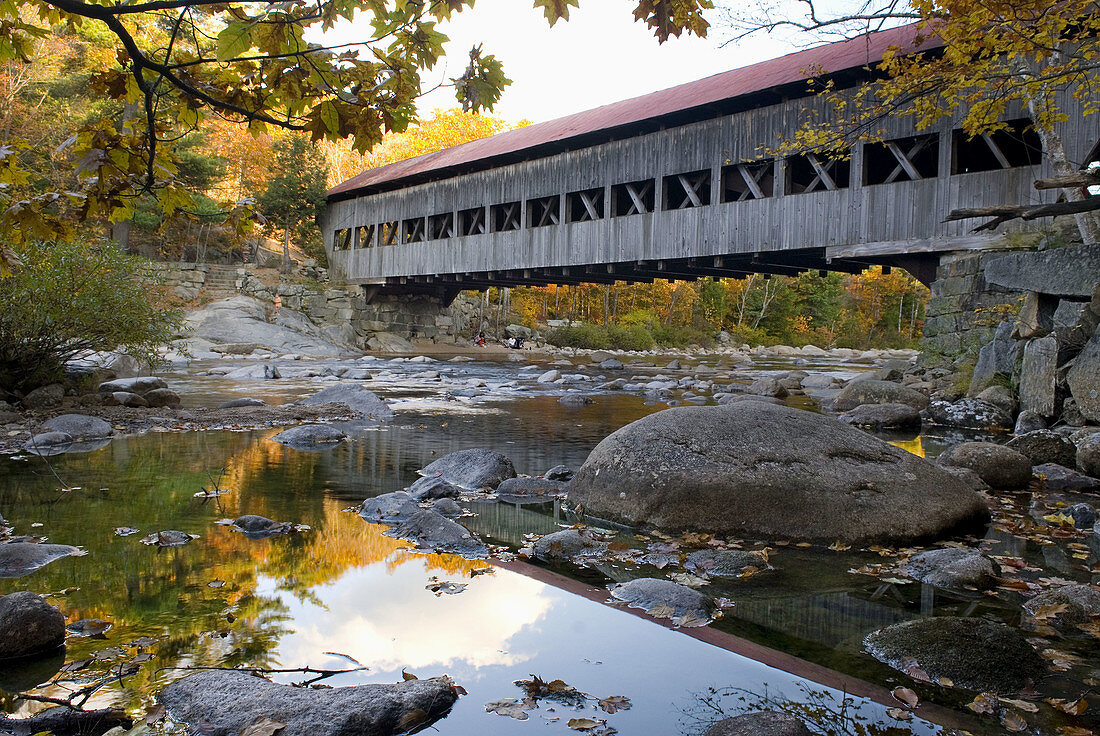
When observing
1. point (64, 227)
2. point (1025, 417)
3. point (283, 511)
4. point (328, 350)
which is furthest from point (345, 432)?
point (328, 350)

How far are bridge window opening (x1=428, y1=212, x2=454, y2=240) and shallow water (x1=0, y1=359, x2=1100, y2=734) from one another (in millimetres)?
19909

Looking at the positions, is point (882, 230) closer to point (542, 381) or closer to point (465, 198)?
point (542, 381)

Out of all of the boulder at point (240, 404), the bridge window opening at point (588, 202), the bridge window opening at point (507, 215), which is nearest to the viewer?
the boulder at point (240, 404)

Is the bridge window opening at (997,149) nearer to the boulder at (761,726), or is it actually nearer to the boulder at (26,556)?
the boulder at (761,726)

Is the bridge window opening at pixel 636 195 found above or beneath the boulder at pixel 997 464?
above

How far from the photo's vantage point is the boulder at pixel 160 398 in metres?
8.74

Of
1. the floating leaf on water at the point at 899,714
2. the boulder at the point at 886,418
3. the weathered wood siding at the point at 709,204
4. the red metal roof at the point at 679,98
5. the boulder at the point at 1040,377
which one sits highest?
the red metal roof at the point at 679,98

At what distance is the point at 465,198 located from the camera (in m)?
22.5

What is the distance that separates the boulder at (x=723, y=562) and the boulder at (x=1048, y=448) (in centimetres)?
358

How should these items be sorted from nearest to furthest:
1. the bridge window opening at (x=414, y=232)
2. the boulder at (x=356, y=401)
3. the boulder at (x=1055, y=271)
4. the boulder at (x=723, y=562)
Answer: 1. the boulder at (x=723, y=562)
2. the boulder at (x=1055, y=271)
3. the boulder at (x=356, y=401)
4. the bridge window opening at (x=414, y=232)

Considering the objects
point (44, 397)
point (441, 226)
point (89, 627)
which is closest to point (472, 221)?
point (441, 226)

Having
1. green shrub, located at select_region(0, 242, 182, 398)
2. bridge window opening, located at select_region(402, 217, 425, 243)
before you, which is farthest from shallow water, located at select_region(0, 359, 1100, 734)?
bridge window opening, located at select_region(402, 217, 425, 243)

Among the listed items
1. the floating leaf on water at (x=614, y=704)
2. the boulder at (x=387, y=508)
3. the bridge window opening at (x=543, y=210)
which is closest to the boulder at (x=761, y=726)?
the floating leaf on water at (x=614, y=704)

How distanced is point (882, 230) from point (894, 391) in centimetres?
443
